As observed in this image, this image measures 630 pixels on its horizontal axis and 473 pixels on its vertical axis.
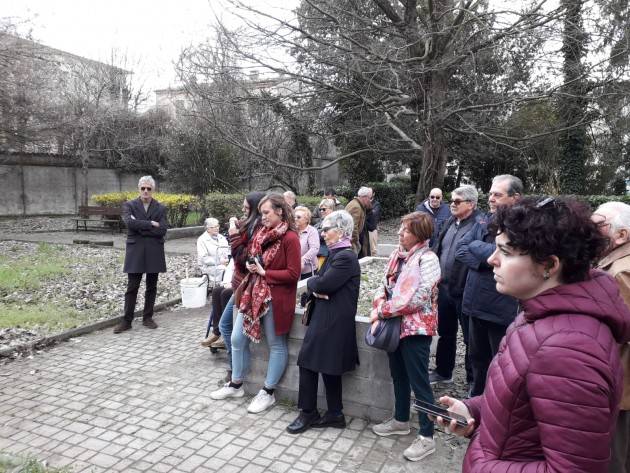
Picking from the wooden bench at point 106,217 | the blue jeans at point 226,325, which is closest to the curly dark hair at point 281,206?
the blue jeans at point 226,325

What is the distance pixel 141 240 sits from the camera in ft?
21.4

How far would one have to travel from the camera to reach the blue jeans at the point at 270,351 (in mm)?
4273

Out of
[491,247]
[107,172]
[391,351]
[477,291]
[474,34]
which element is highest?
[474,34]

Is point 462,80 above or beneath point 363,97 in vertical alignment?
above

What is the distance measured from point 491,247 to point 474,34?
20.2 ft

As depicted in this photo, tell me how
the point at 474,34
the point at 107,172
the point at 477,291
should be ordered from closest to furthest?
the point at 477,291 → the point at 474,34 → the point at 107,172

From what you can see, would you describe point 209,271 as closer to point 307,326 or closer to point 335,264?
point 307,326

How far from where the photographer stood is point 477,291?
12.4ft

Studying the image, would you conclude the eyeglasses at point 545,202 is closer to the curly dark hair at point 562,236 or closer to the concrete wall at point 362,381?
the curly dark hair at point 562,236

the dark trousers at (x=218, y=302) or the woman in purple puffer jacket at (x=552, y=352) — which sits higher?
the woman in purple puffer jacket at (x=552, y=352)

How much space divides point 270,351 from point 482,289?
1993 millimetres

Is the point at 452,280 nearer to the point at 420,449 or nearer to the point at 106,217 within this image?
the point at 420,449

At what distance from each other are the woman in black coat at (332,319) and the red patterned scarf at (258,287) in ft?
1.66

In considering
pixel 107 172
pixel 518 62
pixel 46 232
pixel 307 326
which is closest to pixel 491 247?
pixel 307 326
